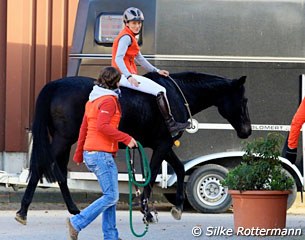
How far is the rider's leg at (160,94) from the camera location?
34.3ft

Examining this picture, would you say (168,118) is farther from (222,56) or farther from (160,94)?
(222,56)

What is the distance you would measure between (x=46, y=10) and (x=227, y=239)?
24.9ft

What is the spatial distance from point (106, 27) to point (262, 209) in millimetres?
4988

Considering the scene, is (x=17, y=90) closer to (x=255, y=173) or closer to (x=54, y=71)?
(x=54, y=71)

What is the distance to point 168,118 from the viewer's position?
10547 millimetres

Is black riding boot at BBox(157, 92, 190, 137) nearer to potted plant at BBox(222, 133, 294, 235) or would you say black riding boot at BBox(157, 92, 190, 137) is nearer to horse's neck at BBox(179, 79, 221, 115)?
horse's neck at BBox(179, 79, 221, 115)

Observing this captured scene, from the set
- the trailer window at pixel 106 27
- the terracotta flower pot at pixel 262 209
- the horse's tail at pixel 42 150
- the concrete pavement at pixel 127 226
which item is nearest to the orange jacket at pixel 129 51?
the horse's tail at pixel 42 150

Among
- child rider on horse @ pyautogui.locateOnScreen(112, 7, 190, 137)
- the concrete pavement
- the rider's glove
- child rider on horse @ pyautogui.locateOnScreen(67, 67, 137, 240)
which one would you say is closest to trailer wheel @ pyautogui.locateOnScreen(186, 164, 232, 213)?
the concrete pavement

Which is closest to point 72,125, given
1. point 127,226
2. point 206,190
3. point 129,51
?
point 129,51

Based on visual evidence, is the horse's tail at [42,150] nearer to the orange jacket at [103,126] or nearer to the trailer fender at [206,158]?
the orange jacket at [103,126]

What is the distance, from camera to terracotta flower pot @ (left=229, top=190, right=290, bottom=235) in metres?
9.16

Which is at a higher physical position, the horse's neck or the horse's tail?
the horse's neck

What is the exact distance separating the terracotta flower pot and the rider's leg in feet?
5.17

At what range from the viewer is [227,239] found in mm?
9086
